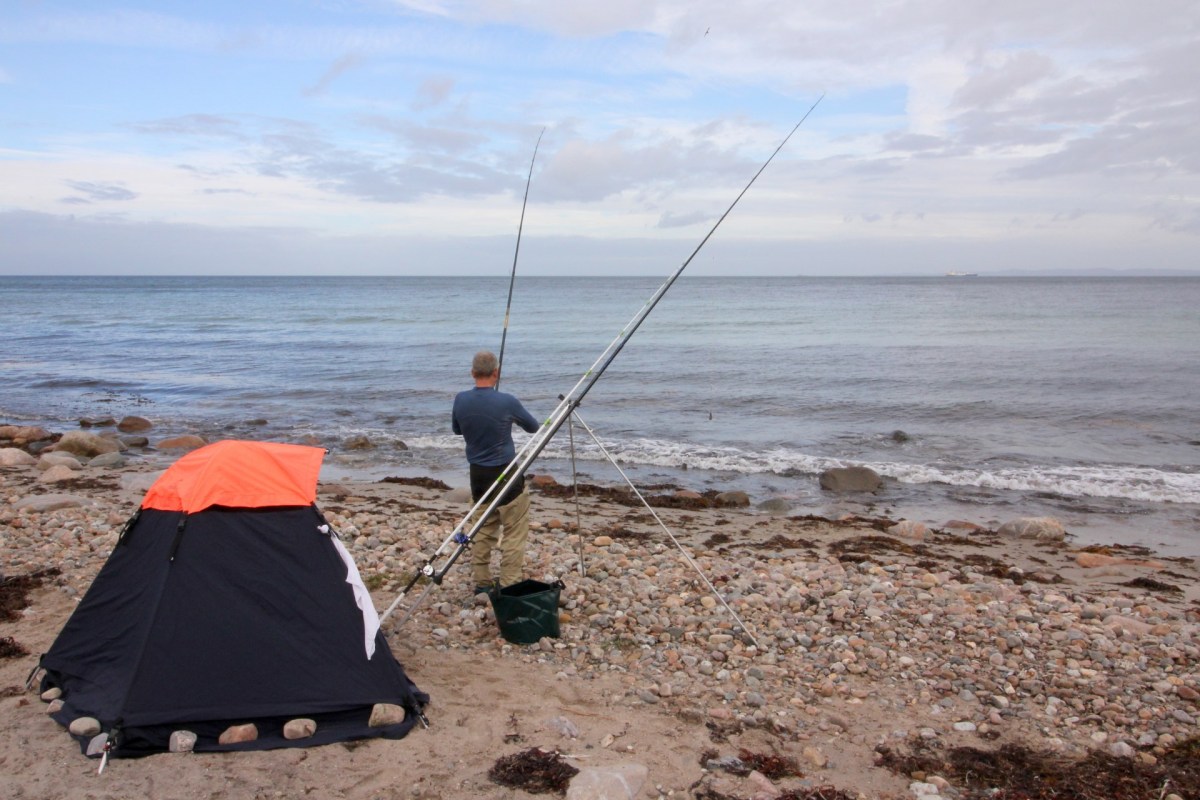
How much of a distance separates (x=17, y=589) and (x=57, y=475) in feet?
23.7

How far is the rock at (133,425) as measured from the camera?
19.8m

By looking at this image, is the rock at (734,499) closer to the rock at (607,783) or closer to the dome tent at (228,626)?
the dome tent at (228,626)

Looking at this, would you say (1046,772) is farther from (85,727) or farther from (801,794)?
(85,727)

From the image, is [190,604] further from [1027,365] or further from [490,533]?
[1027,365]

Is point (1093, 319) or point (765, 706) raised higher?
point (1093, 319)

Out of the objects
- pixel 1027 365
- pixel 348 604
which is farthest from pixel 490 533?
pixel 1027 365

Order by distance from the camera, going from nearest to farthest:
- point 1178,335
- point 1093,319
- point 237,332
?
point 1178,335
point 237,332
point 1093,319

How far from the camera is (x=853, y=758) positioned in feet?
16.9

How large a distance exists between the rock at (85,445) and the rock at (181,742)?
13.7m

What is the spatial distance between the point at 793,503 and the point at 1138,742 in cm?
817

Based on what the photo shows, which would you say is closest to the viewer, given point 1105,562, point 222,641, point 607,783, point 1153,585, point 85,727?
point 607,783

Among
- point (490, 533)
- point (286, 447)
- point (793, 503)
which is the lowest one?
point (793, 503)

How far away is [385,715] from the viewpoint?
202 inches

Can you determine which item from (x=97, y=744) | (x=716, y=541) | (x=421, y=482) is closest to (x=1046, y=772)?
(x=97, y=744)
